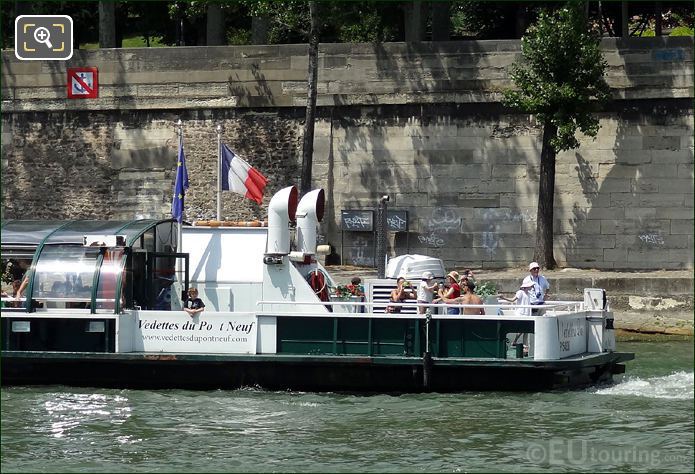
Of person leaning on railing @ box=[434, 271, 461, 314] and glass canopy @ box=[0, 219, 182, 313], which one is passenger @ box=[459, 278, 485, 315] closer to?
person leaning on railing @ box=[434, 271, 461, 314]

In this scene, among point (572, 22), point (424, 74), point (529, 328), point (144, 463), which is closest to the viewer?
point (144, 463)

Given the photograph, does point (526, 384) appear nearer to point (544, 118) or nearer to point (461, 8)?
point (544, 118)

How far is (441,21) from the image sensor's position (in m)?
32.6

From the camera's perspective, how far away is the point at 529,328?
18844mm

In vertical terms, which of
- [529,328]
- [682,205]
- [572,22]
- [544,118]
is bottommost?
[529,328]

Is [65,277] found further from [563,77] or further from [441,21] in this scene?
[441,21]

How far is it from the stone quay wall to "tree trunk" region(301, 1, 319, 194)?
108cm

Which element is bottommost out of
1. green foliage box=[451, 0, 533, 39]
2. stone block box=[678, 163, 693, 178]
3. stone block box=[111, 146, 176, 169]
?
stone block box=[678, 163, 693, 178]

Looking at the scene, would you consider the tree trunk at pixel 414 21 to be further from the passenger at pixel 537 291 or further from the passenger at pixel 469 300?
the passenger at pixel 469 300

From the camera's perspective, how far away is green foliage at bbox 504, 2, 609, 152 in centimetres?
2827

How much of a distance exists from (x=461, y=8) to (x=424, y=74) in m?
7.09

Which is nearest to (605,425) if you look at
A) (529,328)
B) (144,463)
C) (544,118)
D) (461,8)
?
(529,328)

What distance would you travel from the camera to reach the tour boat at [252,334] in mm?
18969

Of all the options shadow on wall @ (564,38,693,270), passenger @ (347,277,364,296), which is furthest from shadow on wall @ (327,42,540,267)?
passenger @ (347,277,364,296)
